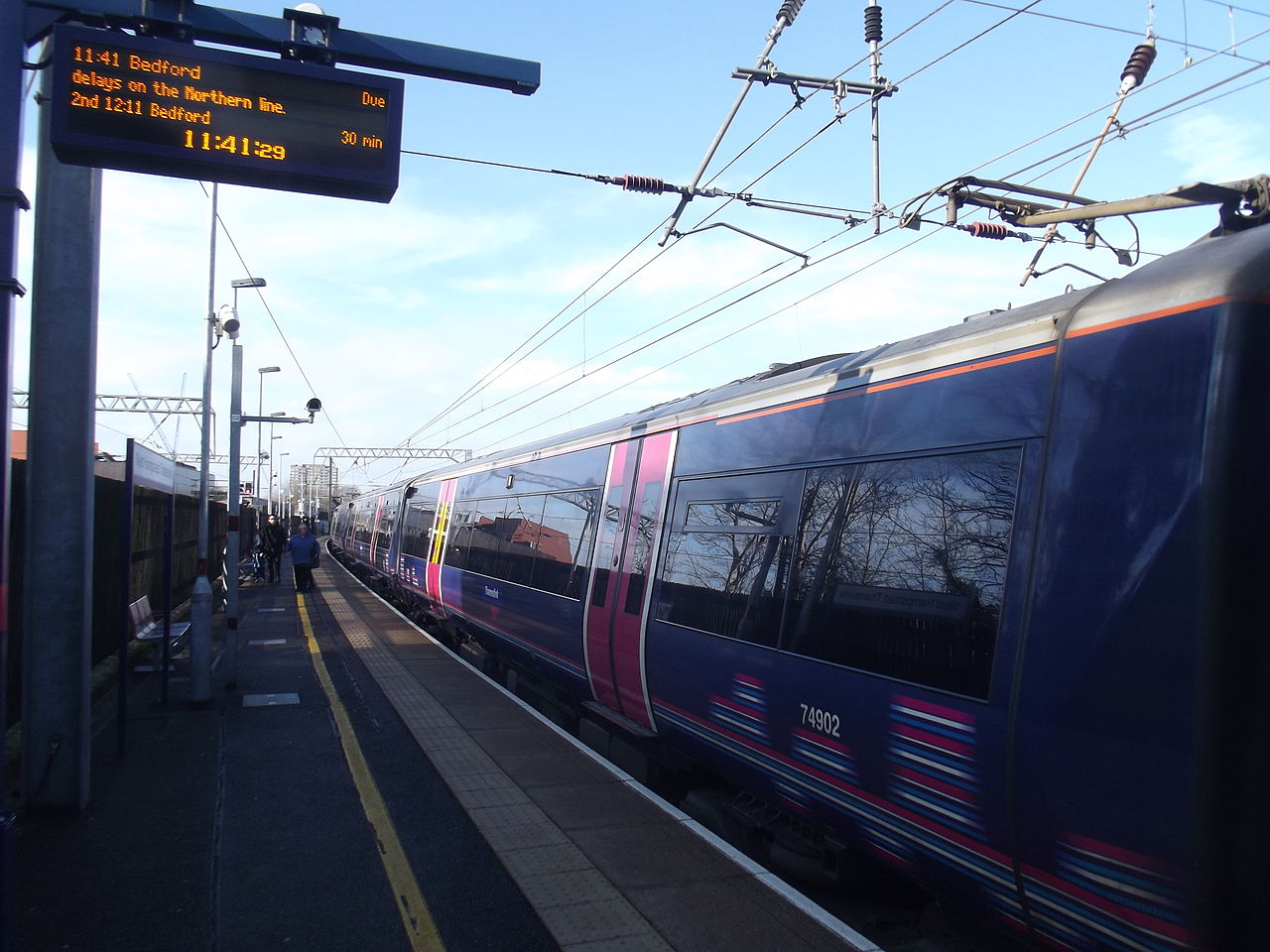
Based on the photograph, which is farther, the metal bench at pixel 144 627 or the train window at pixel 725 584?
the metal bench at pixel 144 627

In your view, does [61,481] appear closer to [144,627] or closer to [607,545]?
[607,545]

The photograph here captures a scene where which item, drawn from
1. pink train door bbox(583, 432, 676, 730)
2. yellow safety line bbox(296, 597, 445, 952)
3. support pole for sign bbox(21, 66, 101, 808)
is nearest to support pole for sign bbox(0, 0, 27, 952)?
yellow safety line bbox(296, 597, 445, 952)

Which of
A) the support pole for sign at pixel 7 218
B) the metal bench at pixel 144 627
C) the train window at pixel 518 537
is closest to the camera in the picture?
the support pole for sign at pixel 7 218

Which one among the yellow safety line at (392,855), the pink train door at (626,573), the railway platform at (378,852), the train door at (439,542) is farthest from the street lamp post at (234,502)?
the pink train door at (626,573)

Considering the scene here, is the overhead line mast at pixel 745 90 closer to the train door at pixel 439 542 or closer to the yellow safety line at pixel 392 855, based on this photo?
the yellow safety line at pixel 392 855

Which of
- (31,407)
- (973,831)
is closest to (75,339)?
(31,407)

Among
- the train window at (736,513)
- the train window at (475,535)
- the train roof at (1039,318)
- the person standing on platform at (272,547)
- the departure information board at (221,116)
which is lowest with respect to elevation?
the person standing on platform at (272,547)

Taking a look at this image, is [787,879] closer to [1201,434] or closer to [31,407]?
[1201,434]

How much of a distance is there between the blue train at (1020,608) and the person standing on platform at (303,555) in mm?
17440

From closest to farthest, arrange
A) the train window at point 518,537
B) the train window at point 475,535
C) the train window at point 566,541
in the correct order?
1. the train window at point 566,541
2. the train window at point 518,537
3. the train window at point 475,535

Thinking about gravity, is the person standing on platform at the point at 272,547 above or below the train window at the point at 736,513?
below

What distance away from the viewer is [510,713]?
8.30m

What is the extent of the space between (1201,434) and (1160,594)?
0.49 m

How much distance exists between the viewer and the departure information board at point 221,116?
4.66m
